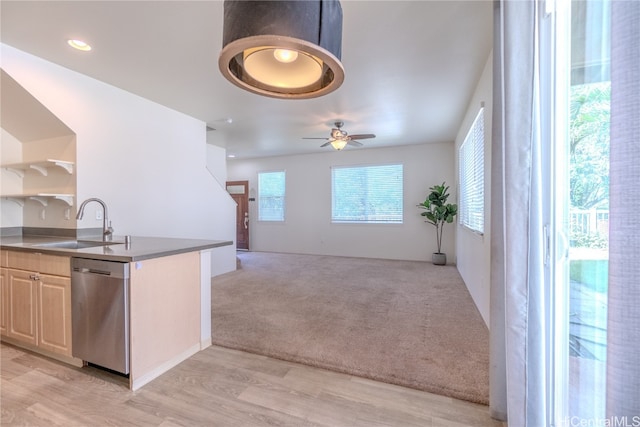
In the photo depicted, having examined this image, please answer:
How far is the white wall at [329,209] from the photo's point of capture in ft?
21.1

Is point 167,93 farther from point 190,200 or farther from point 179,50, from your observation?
point 190,200

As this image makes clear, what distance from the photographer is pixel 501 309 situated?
1.55 metres

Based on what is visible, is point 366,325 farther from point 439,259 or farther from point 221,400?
point 439,259

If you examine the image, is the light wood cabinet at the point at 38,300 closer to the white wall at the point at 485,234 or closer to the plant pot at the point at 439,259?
the white wall at the point at 485,234

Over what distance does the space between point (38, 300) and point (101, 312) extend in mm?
786

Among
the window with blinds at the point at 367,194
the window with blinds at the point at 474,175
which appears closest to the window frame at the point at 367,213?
the window with blinds at the point at 367,194

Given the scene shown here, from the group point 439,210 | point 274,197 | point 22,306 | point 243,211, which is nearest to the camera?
point 22,306

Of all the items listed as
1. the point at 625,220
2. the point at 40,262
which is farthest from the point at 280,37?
the point at 40,262

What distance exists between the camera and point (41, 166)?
9.82 feet

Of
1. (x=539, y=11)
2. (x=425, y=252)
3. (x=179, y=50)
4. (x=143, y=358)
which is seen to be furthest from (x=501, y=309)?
(x=425, y=252)

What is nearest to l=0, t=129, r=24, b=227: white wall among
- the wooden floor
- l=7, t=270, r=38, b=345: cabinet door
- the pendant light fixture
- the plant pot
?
l=7, t=270, r=38, b=345: cabinet door

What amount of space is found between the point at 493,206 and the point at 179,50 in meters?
2.81

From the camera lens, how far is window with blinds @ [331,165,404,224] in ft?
22.0

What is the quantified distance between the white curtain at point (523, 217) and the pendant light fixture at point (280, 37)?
0.87 meters
